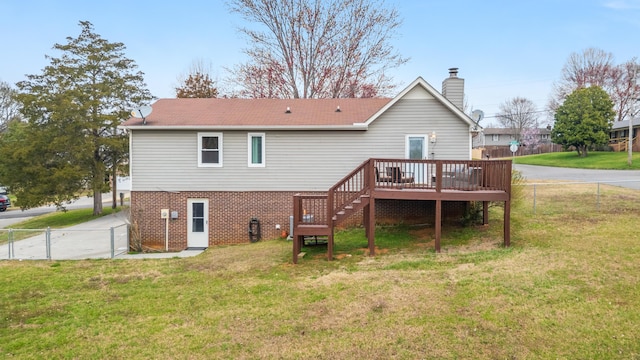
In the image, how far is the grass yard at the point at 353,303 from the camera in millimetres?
5258

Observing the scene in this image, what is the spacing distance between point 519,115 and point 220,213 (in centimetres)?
6024

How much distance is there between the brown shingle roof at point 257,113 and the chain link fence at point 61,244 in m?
4.45

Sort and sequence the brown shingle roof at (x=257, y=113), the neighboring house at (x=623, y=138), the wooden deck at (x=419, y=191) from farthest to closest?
the neighboring house at (x=623, y=138) < the brown shingle roof at (x=257, y=113) < the wooden deck at (x=419, y=191)

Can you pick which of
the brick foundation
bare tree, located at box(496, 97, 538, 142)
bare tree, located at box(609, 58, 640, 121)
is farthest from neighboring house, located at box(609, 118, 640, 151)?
the brick foundation

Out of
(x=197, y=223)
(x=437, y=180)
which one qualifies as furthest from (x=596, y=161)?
(x=197, y=223)

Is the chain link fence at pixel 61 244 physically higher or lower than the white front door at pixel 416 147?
lower

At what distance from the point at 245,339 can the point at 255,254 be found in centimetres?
556

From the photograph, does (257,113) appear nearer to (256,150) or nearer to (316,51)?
(256,150)

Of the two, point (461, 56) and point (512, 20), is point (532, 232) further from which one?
point (461, 56)

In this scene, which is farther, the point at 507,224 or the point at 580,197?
the point at 580,197

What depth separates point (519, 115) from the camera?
60.9m

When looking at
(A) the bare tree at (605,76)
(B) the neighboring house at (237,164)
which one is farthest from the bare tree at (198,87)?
(A) the bare tree at (605,76)

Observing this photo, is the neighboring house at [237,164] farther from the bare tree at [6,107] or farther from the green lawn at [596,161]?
the bare tree at [6,107]

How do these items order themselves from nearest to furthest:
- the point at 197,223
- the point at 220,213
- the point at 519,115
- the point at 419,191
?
1. the point at 419,191
2. the point at 220,213
3. the point at 197,223
4. the point at 519,115
